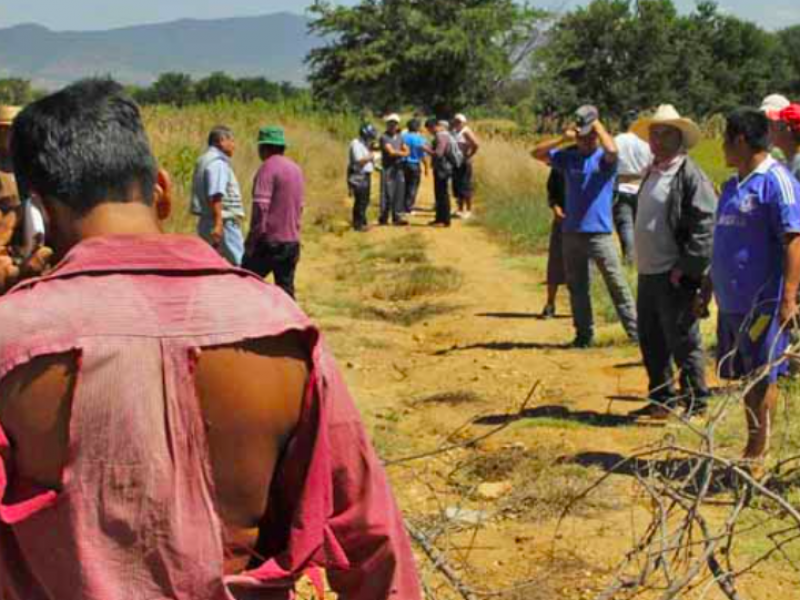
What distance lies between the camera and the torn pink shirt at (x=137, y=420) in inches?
71.7

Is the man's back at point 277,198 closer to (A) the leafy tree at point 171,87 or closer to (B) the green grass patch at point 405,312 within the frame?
(B) the green grass patch at point 405,312

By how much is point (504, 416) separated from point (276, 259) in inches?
107

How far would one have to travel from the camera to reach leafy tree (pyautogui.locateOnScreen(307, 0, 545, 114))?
146 ft

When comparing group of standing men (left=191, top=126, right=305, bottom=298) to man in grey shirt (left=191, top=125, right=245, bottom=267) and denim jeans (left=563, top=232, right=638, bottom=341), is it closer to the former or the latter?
man in grey shirt (left=191, top=125, right=245, bottom=267)

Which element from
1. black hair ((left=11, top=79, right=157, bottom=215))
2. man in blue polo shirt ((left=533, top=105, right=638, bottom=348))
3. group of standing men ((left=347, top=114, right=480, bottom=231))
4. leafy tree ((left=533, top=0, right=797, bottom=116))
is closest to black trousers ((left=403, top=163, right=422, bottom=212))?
group of standing men ((left=347, top=114, right=480, bottom=231))

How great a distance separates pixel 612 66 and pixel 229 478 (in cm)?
5321

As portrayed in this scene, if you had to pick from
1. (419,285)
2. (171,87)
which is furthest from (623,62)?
(171,87)

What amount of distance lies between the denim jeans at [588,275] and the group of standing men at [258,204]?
7.02 feet

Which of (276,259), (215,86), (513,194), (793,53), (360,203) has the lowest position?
(513,194)

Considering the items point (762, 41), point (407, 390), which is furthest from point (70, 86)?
point (762, 41)

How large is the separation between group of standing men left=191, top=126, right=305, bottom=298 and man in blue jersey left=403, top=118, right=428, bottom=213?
9186 millimetres

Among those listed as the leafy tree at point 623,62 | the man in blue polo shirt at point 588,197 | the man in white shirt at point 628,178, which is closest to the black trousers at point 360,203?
the man in white shirt at point 628,178

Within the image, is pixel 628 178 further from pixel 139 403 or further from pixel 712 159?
pixel 712 159

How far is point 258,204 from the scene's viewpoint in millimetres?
9383
